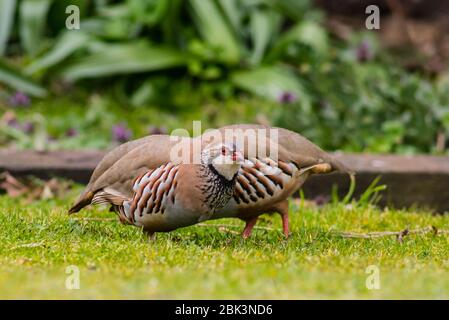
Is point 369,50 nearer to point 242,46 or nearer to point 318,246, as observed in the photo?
point 242,46

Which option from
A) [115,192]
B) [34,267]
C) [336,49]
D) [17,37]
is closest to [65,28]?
[17,37]

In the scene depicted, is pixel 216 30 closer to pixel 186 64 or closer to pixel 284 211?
pixel 186 64

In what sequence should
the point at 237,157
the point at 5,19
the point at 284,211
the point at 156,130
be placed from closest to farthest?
the point at 237,157, the point at 284,211, the point at 156,130, the point at 5,19

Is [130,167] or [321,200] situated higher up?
[130,167]

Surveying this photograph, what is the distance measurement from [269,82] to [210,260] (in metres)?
5.33

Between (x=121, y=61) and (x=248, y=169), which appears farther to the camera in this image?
(x=121, y=61)

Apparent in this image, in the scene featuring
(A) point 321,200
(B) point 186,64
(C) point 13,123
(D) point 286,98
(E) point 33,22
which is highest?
(E) point 33,22

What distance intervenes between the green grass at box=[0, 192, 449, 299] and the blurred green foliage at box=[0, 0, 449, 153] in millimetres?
3115

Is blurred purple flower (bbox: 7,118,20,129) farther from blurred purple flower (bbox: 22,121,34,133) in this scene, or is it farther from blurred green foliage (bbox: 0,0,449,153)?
blurred green foliage (bbox: 0,0,449,153)

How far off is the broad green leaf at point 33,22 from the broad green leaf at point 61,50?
18 cm

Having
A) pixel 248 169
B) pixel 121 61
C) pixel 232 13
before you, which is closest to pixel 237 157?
pixel 248 169

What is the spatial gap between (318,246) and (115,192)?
45.9 inches

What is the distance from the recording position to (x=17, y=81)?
991cm

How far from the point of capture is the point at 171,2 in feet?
33.3
